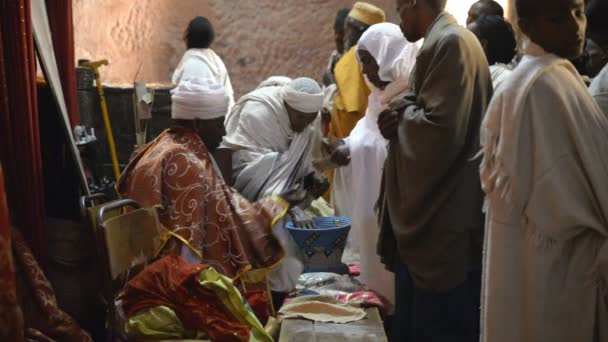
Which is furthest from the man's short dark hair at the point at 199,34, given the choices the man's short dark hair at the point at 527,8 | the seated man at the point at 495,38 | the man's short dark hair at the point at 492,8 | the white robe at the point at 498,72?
the man's short dark hair at the point at 527,8

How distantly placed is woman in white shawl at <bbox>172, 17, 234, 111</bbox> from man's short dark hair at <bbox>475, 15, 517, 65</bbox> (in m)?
3.35

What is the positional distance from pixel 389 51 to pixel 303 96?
708mm

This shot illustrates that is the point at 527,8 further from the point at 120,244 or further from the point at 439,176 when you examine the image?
the point at 120,244

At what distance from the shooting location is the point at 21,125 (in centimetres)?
324

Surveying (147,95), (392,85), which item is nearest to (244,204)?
(392,85)

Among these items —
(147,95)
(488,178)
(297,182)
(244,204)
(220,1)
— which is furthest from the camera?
(220,1)

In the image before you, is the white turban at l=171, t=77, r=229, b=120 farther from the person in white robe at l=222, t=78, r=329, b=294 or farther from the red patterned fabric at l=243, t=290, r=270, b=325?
the red patterned fabric at l=243, t=290, r=270, b=325

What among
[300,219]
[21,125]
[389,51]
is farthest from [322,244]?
[21,125]

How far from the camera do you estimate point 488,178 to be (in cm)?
232

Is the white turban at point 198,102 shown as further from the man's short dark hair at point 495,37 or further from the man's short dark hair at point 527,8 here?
the man's short dark hair at point 527,8

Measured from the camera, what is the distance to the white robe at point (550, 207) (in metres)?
2.10

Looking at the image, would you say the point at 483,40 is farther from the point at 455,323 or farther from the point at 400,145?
the point at 455,323

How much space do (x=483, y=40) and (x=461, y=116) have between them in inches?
58.4

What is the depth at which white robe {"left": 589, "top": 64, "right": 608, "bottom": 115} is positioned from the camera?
102 inches
